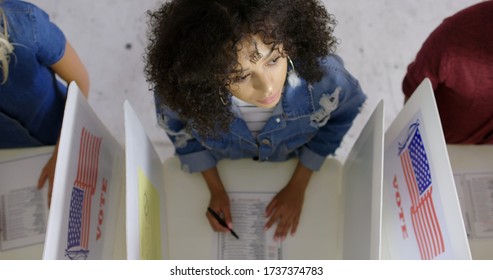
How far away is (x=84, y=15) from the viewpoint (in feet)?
6.75

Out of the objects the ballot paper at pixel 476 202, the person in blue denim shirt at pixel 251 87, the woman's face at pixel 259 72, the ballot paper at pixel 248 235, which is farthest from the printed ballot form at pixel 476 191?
the woman's face at pixel 259 72

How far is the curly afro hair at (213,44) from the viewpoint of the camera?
77 cm

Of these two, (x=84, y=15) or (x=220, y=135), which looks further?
(x=84, y=15)

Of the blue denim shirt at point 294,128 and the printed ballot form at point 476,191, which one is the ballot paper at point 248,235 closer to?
the blue denim shirt at point 294,128

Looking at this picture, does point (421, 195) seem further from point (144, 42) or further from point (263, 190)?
point (144, 42)

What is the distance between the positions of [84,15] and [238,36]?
1508 millimetres

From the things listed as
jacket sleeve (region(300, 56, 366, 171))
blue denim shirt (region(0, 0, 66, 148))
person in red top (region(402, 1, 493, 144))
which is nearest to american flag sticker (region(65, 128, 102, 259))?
blue denim shirt (region(0, 0, 66, 148))

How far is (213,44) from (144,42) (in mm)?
1318

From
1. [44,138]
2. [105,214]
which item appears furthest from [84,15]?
[105,214]

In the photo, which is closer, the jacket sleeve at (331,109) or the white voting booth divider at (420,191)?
Answer: the white voting booth divider at (420,191)

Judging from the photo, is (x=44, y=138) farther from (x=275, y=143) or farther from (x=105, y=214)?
(x=275, y=143)

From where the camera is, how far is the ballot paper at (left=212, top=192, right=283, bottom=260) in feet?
3.93

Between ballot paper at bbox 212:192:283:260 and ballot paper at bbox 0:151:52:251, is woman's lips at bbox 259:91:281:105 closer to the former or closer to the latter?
ballot paper at bbox 212:192:283:260

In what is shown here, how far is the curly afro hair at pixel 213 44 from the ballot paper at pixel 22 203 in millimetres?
445
